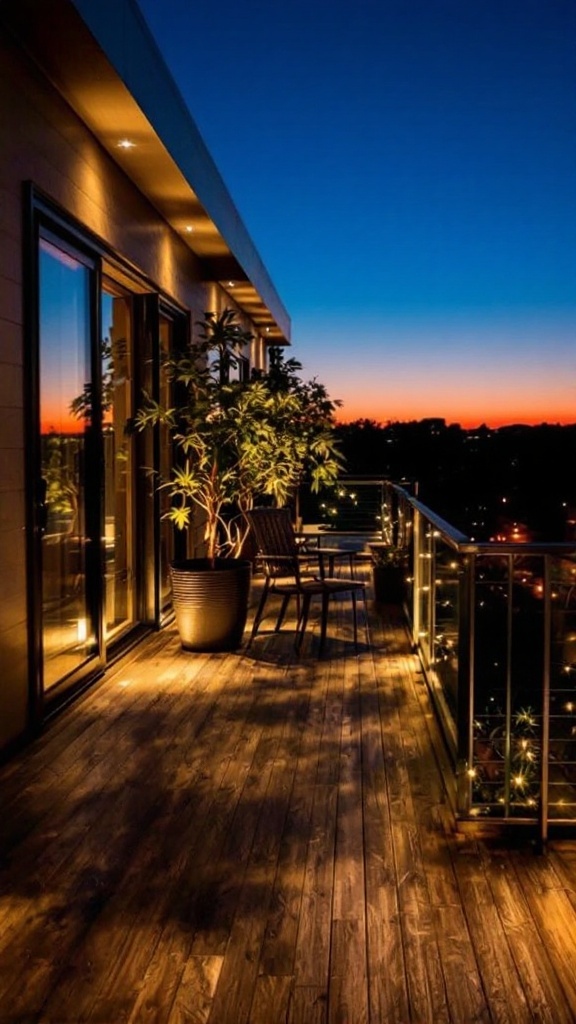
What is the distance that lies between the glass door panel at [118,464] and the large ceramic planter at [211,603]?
520 millimetres

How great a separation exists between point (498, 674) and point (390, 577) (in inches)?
77.2

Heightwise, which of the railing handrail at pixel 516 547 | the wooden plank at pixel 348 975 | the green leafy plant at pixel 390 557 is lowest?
the wooden plank at pixel 348 975

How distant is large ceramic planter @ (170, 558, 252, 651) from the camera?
18.6 feet

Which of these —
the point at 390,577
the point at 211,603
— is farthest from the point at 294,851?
the point at 390,577

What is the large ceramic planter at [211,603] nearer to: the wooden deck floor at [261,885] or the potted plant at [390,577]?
the wooden deck floor at [261,885]

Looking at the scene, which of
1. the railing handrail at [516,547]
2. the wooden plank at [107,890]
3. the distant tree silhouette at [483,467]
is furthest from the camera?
the distant tree silhouette at [483,467]

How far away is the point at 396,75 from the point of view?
405 inches

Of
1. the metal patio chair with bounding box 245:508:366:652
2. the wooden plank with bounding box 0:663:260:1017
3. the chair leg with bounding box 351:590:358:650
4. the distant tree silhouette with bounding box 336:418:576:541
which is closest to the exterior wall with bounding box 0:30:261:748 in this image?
the wooden plank with bounding box 0:663:260:1017

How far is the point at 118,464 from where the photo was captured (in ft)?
20.6

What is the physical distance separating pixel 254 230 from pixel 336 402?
10284 mm

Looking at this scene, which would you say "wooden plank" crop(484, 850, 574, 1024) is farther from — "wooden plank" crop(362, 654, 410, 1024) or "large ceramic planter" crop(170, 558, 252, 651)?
"large ceramic planter" crop(170, 558, 252, 651)

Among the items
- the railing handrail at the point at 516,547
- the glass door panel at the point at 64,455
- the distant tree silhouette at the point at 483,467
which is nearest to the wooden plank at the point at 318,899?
the railing handrail at the point at 516,547

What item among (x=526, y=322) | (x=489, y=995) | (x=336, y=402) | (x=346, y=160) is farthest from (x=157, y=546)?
(x=526, y=322)

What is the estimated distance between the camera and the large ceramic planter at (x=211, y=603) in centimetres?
566
